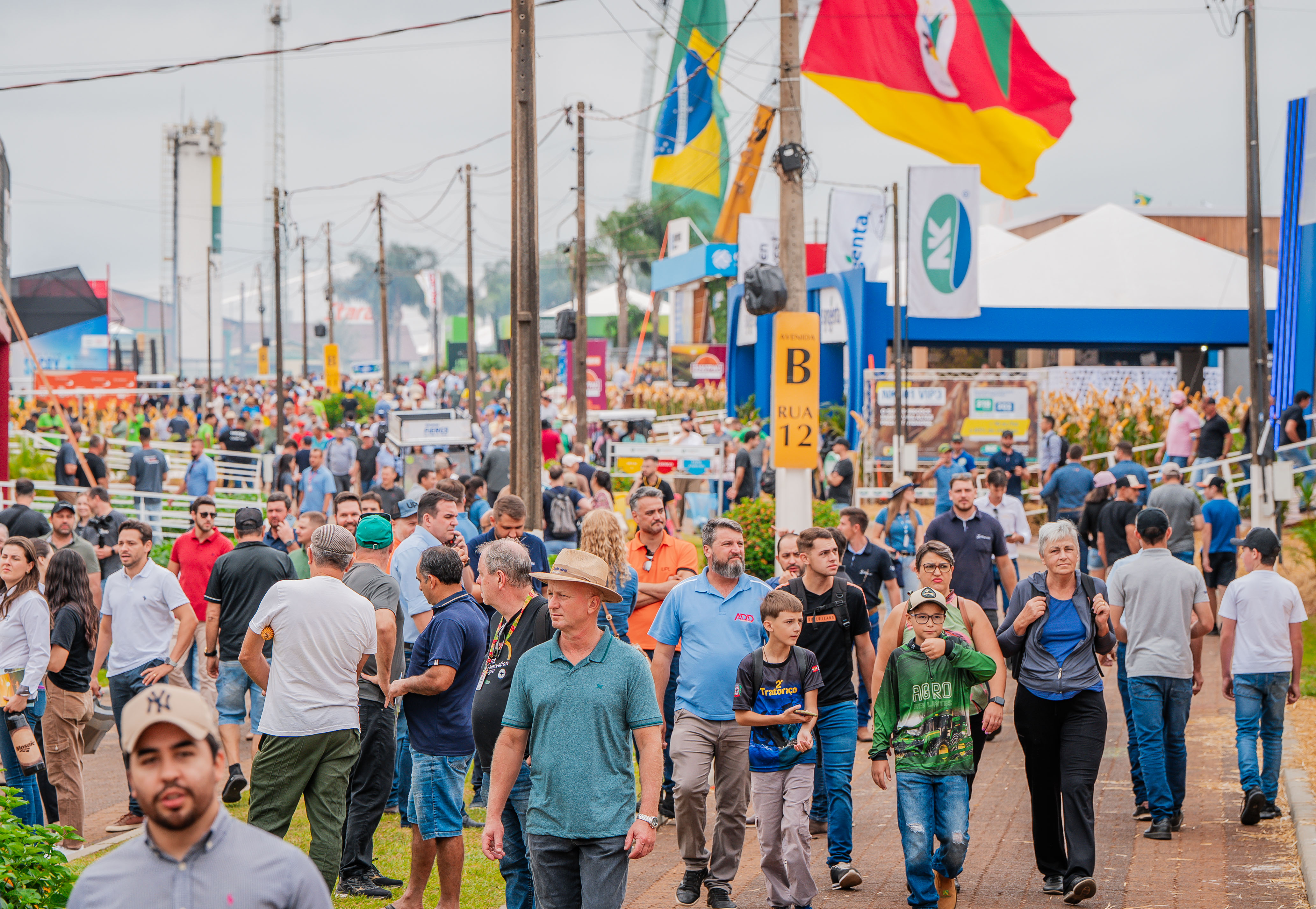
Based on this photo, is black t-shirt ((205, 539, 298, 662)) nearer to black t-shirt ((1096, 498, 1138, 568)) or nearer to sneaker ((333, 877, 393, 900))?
sneaker ((333, 877, 393, 900))

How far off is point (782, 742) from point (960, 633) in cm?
103

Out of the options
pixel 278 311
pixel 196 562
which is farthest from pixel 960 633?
pixel 278 311

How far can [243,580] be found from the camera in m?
8.64

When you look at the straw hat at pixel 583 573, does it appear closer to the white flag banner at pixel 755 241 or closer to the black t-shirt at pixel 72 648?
the black t-shirt at pixel 72 648

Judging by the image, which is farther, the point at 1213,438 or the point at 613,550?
the point at 1213,438

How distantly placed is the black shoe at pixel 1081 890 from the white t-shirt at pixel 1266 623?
226cm

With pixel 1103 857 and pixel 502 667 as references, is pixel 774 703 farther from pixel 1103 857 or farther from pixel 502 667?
pixel 1103 857

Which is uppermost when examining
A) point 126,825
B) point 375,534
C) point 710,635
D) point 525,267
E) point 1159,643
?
point 525,267

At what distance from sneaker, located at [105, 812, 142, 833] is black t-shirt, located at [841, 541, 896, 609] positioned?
16.8 ft

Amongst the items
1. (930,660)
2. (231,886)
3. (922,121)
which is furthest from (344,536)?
(922,121)

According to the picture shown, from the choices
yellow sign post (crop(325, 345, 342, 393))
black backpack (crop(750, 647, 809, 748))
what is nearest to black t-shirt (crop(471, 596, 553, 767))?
black backpack (crop(750, 647, 809, 748))

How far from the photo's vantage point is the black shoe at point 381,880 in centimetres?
712

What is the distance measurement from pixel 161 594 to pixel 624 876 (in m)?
4.58

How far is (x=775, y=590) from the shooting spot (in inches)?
264
